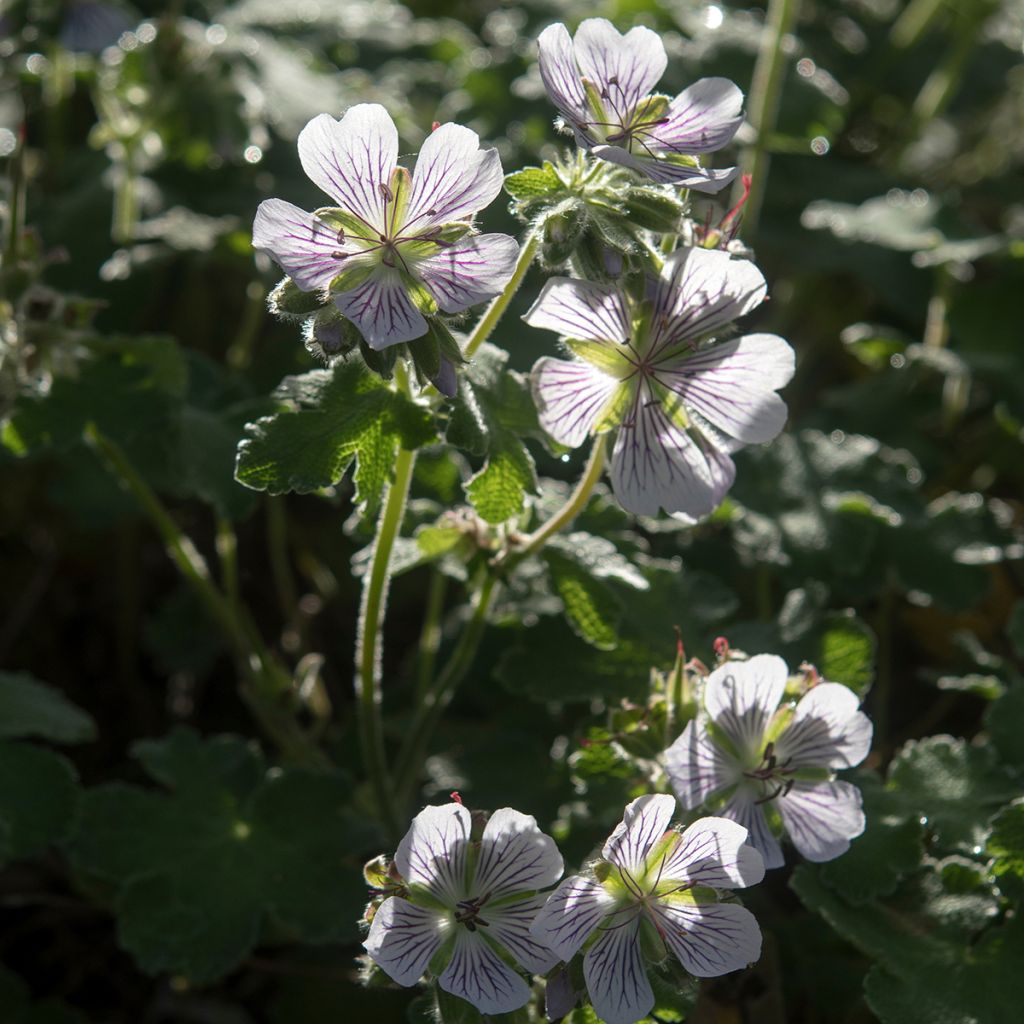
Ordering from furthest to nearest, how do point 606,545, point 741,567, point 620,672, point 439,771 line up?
point 741,567 → point 439,771 → point 620,672 → point 606,545

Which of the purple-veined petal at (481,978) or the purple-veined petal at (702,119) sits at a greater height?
the purple-veined petal at (702,119)

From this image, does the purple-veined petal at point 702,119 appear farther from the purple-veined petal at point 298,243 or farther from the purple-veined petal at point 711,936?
the purple-veined petal at point 711,936

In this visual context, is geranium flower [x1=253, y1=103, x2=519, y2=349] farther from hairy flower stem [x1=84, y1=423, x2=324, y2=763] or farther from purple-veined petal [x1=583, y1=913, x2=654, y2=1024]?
hairy flower stem [x1=84, y1=423, x2=324, y2=763]

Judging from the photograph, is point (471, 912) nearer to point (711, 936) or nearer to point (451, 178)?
point (711, 936)

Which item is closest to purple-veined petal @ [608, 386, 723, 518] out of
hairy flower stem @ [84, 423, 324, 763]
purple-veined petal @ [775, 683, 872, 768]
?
purple-veined petal @ [775, 683, 872, 768]

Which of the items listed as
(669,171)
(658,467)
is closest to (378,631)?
(658,467)

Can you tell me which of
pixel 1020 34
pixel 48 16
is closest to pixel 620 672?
pixel 48 16

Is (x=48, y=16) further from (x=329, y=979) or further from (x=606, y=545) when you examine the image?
(x=329, y=979)

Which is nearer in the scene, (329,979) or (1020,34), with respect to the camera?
(329,979)

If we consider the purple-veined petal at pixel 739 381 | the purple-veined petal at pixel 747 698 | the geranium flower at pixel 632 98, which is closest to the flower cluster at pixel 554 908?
the purple-veined petal at pixel 747 698
